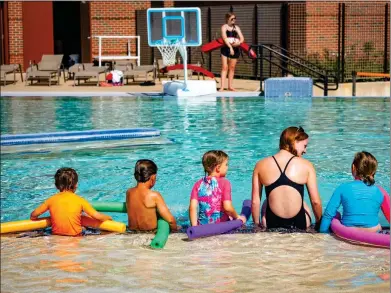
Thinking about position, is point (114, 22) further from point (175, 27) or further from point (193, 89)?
point (193, 89)

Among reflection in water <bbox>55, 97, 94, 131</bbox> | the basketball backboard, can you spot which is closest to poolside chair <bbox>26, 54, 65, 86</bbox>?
reflection in water <bbox>55, 97, 94, 131</bbox>

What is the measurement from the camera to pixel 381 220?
8938 millimetres

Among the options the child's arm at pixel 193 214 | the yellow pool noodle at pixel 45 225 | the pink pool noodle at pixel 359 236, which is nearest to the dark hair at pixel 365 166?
the pink pool noodle at pixel 359 236

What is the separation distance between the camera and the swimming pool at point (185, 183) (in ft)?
20.5

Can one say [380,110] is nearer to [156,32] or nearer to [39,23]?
[156,32]

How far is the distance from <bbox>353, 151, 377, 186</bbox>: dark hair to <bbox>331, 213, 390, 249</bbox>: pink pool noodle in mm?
414

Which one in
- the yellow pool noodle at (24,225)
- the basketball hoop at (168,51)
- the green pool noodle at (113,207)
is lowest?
the yellow pool noodle at (24,225)

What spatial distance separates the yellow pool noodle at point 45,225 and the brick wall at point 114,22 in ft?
70.0

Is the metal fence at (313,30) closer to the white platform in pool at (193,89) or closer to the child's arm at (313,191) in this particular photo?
the white platform in pool at (193,89)

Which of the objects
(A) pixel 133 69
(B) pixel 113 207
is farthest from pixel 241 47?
(B) pixel 113 207

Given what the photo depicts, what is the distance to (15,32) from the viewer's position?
94.8 feet

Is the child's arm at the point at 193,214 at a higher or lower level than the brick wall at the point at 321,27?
lower

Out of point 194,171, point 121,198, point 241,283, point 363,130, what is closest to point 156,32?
point 363,130

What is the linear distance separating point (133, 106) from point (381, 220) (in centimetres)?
1084
